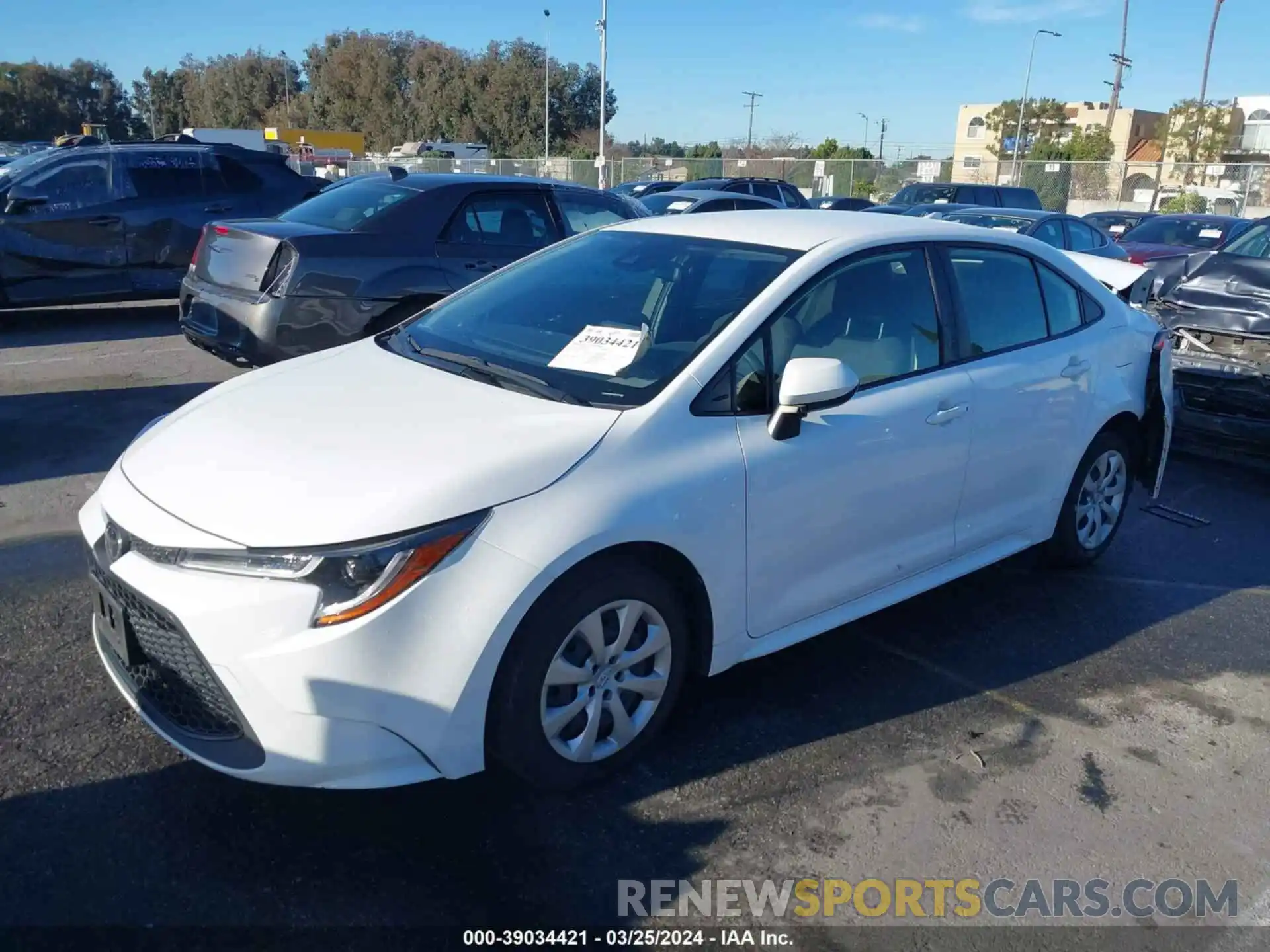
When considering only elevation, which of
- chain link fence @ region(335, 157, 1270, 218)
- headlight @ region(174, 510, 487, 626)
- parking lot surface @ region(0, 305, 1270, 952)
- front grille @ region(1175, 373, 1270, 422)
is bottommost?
parking lot surface @ region(0, 305, 1270, 952)

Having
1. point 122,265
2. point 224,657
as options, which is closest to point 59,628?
point 224,657

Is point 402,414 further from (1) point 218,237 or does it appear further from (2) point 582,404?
(1) point 218,237

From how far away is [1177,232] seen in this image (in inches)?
674

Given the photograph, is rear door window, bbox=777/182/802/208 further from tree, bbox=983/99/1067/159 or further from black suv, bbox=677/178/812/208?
tree, bbox=983/99/1067/159

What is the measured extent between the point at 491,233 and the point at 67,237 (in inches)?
204

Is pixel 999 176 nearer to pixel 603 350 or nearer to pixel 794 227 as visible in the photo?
pixel 794 227

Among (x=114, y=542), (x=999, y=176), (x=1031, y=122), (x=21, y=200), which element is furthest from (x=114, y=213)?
(x=1031, y=122)

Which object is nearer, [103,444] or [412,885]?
[412,885]

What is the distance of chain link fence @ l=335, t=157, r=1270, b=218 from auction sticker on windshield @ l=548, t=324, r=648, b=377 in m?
28.5

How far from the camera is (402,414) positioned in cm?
310

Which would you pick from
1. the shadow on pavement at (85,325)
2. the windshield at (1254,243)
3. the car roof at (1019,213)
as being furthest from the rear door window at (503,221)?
the car roof at (1019,213)

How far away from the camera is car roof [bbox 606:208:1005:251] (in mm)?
3795

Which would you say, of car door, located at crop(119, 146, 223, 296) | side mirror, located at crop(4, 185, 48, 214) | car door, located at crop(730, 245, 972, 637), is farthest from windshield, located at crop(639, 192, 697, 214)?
car door, located at crop(730, 245, 972, 637)

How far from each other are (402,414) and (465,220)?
4503 mm
